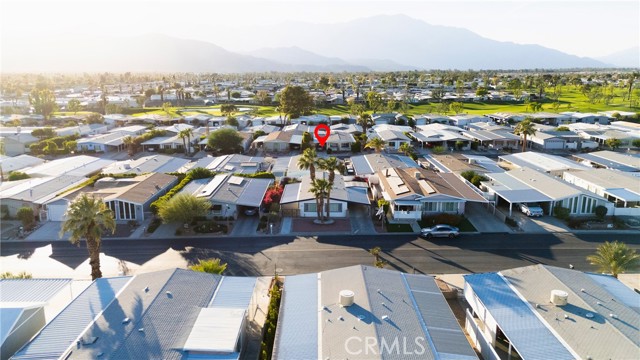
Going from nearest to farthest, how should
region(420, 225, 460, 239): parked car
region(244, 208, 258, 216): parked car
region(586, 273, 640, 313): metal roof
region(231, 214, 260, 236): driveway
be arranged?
region(586, 273, 640, 313): metal roof
region(420, 225, 460, 239): parked car
region(231, 214, 260, 236): driveway
region(244, 208, 258, 216): parked car

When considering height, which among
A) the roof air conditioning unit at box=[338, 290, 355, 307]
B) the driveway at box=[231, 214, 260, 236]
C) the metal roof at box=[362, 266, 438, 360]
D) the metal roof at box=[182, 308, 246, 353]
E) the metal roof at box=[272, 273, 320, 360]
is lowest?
the driveway at box=[231, 214, 260, 236]

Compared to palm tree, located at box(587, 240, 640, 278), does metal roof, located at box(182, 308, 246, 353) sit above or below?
below

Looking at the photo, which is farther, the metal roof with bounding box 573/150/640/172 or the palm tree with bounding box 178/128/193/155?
the palm tree with bounding box 178/128/193/155

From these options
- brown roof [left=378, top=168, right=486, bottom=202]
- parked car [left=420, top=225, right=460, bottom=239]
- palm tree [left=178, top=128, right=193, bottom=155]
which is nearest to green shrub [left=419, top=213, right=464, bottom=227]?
parked car [left=420, top=225, right=460, bottom=239]

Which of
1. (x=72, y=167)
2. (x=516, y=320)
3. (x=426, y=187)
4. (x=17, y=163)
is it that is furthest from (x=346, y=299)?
(x=17, y=163)

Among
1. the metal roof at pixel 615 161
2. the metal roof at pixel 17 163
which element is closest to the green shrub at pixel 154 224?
the metal roof at pixel 17 163

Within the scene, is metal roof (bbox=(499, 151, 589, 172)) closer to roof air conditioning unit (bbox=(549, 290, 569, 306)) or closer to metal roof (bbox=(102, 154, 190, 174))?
roof air conditioning unit (bbox=(549, 290, 569, 306))
